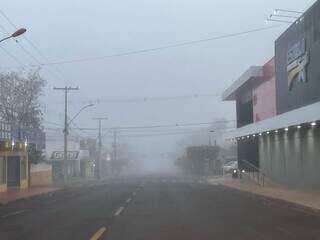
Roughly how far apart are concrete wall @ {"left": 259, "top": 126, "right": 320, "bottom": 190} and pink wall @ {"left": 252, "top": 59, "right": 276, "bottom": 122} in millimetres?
2279

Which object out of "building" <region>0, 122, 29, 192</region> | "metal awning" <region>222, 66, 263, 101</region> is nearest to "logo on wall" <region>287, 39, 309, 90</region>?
"metal awning" <region>222, 66, 263, 101</region>

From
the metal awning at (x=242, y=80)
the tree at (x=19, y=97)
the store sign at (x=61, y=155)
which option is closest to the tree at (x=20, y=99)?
the tree at (x=19, y=97)

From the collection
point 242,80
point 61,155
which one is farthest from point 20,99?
point 61,155

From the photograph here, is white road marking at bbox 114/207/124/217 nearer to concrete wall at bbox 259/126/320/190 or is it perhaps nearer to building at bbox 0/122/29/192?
concrete wall at bbox 259/126/320/190

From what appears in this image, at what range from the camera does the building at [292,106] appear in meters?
36.4

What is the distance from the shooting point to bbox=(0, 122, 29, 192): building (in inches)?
2098

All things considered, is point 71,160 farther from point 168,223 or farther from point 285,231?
point 285,231

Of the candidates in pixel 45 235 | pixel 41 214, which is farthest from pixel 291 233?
pixel 41 214

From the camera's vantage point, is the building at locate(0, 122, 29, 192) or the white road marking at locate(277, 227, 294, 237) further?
the building at locate(0, 122, 29, 192)

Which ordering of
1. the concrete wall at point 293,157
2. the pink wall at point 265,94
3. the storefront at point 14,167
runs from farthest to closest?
the storefront at point 14,167
the pink wall at point 265,94
the concrete wall at point 293,157

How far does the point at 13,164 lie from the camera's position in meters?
57.6

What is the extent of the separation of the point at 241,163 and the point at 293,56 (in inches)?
1080

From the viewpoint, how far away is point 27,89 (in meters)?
67.0

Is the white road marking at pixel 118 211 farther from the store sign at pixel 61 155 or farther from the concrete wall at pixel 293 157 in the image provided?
the store sign at pixel 61 155
